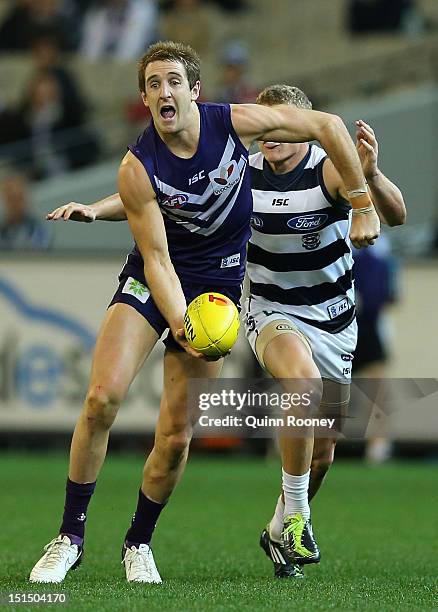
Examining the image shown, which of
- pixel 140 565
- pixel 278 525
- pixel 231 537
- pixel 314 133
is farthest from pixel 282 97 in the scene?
pixel 231 537

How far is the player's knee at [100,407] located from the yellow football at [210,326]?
1.42 ft

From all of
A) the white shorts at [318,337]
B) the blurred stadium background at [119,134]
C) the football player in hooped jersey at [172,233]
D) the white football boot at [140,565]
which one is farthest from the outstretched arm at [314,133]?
the blurred stadium background at [119,134]

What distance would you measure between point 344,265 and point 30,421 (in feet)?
22.2

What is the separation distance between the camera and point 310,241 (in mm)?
6539

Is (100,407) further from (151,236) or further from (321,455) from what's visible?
(321,455)

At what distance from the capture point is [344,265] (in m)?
6.66

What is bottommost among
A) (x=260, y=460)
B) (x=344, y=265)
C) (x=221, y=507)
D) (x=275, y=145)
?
(x=260, y=460)

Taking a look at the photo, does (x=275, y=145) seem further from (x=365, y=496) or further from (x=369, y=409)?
(x=365, y=496)

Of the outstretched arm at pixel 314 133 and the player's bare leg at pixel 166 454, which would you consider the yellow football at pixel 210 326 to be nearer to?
the player's bare leg at pixel 166 454

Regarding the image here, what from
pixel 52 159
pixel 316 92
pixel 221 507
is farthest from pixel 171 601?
pixel 316 92

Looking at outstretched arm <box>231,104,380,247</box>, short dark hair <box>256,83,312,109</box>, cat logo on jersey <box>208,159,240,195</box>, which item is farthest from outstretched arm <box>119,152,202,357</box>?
short dark hair <box>256,83,312,109</box>

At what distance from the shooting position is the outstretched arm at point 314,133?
5723mm

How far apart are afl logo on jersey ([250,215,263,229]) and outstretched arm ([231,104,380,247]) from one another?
2.48 feet

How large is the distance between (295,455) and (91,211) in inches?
58.8
